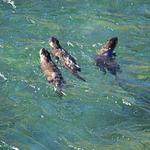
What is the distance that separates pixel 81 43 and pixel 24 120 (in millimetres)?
5389

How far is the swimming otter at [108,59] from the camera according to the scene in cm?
1561

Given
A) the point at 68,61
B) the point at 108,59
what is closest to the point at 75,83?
the point at 68,61

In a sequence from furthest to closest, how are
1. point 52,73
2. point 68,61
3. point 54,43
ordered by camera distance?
point 54,43, point 68,61, point 52,73

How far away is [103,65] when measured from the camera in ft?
51.4

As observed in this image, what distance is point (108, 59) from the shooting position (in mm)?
15859

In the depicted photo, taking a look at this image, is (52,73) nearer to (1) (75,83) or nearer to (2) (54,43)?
(1) (75,83)

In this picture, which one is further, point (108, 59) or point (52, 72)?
point (108, 59)

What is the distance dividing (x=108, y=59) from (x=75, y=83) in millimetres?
1485

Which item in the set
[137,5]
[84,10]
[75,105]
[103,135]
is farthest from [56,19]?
[103,135]

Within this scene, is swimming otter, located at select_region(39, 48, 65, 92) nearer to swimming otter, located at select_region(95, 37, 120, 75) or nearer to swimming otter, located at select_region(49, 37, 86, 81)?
swimming otter, located at select_region(49, 37, 86, 81)

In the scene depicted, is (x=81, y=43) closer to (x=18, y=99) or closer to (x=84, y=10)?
(x=84, y=10)

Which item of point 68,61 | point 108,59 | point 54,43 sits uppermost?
point 54,43

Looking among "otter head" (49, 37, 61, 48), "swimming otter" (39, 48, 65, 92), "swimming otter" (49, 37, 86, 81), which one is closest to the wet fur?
"swimming otter" (39, 48, 65, 92)

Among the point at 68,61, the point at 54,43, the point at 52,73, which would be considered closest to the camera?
the point at 52,73
